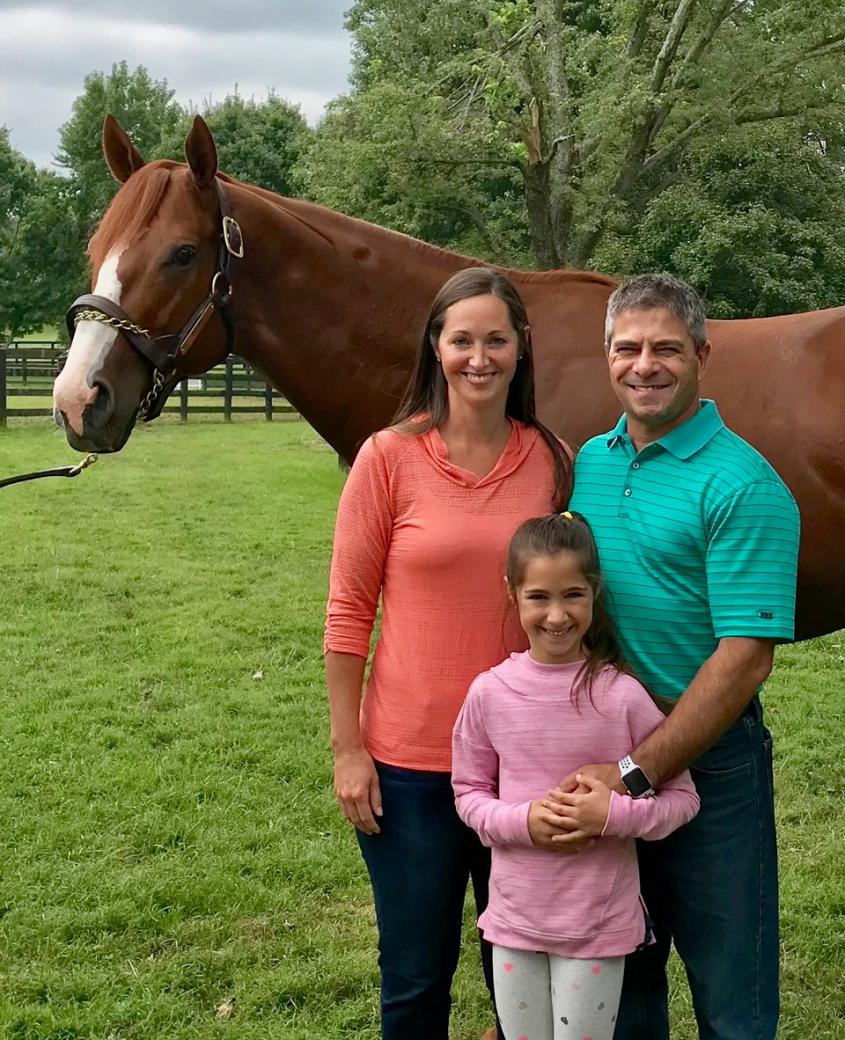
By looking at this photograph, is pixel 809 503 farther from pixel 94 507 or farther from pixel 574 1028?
pixel 94 507

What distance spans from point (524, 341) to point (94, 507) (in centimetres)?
981

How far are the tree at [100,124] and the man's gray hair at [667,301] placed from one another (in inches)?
1400

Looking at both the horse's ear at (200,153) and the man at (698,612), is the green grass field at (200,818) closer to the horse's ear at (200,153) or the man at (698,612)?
the man at (698,612)

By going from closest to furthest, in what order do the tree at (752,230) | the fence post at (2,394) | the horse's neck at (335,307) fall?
the horse's neck at (335,307)
the tree at (752,230)
the fence post at (2,394)

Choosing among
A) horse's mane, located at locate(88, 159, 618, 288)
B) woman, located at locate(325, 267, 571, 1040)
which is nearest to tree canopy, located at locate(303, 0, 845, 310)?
horse's mane, located at locate(88, 159, 618, 288)

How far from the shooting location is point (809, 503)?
9.30 ft

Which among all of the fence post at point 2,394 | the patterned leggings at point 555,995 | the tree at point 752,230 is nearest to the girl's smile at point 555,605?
the patterned leggings at point 555,995

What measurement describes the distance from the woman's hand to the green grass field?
126 centimetres

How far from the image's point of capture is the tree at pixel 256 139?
96.0ft

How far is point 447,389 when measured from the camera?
6.59 ft

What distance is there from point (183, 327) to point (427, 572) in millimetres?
1387

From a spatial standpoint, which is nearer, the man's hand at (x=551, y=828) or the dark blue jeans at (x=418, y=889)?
the man's hand at (x=551, y=828)

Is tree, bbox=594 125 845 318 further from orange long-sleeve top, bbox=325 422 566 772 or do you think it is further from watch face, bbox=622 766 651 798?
watch face, bbox=622 766 651 798

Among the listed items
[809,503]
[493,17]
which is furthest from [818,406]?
[493,17]
